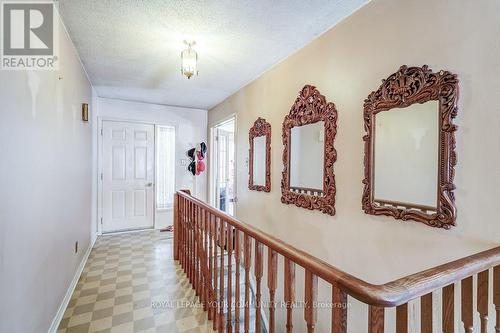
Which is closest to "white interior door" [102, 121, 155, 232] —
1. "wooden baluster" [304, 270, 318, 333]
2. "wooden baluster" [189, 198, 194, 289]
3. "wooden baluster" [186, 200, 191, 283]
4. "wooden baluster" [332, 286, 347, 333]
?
"wooden baluster" [186, 200, 191, 283]

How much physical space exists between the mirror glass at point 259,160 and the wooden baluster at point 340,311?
7.22 ft

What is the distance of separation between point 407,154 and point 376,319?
109 cm

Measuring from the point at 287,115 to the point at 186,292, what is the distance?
1.99 meters

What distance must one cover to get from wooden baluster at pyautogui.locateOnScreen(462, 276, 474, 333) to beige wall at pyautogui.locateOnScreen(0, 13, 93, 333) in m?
1.90

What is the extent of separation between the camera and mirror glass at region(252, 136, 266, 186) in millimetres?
3004

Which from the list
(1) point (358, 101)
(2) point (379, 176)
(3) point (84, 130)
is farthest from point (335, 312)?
(3) point (84, 130)

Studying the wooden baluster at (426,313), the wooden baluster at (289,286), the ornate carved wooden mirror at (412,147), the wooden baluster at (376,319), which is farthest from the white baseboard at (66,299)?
the ornate carved wooden mirror at (412,147)

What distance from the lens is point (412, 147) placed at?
1.43m

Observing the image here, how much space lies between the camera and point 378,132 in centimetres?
161

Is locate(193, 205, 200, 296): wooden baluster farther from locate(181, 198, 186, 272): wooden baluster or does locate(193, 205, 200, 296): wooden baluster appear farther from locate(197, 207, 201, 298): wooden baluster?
locate(181, 198, 186, 272): wooden baluster

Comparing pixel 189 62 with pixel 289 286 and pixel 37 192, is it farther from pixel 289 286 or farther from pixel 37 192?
pixel 289 286

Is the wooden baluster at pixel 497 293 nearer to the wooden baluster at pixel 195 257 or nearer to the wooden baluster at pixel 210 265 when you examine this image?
the wooden baluster at pixel 210 265

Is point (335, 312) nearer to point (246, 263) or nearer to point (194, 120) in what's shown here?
point (246, 263)

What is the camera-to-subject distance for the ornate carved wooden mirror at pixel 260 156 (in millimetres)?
2891
